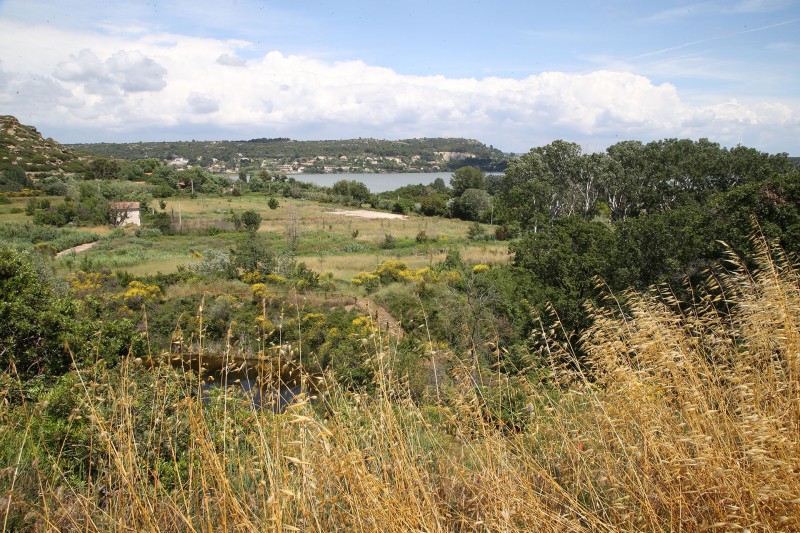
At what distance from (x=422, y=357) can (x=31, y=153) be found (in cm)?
10780

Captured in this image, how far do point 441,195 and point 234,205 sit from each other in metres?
31.4

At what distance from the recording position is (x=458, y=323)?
58.3 ft

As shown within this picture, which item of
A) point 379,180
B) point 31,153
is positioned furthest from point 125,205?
point 379,180

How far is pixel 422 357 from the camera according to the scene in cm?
731

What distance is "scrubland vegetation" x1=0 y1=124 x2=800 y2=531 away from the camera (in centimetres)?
198

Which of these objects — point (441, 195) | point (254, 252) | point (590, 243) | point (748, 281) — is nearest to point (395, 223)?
point (441, 195)

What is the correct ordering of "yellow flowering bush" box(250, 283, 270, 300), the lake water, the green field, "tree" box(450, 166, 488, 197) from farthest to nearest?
the lake water → "tree" box(450, 166, 488, 197) → the green field → "yellow flowering bush" box(250, 283, 270, 300)

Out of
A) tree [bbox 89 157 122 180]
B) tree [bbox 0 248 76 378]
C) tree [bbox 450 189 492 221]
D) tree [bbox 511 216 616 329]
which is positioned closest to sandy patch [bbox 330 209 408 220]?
tree [bbox 450 189 492 221]

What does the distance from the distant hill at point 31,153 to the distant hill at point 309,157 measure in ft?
147

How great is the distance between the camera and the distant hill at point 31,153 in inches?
3182

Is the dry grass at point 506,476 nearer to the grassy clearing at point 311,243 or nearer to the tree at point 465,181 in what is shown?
the grassy clearing at point 311,243

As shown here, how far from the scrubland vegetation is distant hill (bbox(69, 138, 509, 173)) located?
87.4 metres

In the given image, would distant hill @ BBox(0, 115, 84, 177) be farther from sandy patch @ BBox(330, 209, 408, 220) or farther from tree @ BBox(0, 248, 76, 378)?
tree @ BBox(0, 248, 76, 378)

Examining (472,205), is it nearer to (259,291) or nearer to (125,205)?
(125,205)
